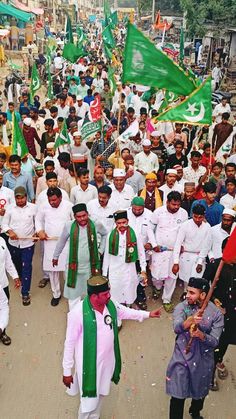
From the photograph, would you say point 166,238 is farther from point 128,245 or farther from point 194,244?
point 128,245

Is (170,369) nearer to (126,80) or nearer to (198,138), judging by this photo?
(126,80)

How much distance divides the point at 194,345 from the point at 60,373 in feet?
5.99

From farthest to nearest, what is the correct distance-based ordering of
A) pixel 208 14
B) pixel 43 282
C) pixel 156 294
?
1. pixel 208 14
2. pixel 43 282
3. pixel 156 294

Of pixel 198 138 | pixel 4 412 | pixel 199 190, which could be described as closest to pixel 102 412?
pixel 4 412

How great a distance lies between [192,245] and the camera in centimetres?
528

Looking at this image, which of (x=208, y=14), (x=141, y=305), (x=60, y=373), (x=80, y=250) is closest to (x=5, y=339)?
(x=60, y=373)

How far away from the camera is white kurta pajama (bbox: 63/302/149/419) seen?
3.37 meters

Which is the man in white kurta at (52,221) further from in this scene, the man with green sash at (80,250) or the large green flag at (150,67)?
the large green flag at (150,67)

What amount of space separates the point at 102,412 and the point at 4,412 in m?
0.90

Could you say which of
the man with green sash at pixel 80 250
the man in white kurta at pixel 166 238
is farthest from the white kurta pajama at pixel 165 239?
the man with green sash at pixel 80 250

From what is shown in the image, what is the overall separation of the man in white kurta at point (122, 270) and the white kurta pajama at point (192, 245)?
18.7 inches

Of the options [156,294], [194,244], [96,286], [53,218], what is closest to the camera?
[96,286]

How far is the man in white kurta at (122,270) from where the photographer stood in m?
5.03

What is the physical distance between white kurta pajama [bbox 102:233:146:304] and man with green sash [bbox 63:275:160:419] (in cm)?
151
